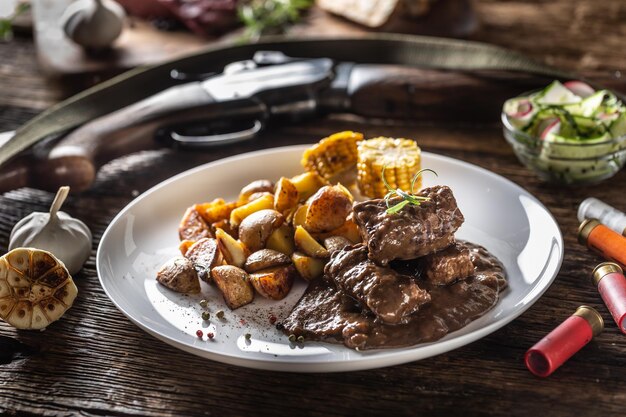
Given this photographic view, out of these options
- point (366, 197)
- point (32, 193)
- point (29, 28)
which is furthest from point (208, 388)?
point (29, 28)

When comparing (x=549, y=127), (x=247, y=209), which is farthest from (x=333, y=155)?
(x=549, y=127)

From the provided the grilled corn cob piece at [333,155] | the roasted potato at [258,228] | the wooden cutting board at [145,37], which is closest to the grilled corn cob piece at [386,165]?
the grilled corn cob piece at [333,155]

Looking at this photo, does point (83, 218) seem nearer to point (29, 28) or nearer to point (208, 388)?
point (208, 388)

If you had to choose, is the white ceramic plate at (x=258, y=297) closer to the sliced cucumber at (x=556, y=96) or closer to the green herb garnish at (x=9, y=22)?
the sliced cucumber at (x=556, y=96)

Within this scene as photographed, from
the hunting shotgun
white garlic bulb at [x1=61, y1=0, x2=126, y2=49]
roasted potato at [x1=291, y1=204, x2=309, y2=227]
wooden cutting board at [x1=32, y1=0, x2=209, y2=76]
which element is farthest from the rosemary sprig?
roasted potato at [x1=291, y1=204, x2=309, y2=227]

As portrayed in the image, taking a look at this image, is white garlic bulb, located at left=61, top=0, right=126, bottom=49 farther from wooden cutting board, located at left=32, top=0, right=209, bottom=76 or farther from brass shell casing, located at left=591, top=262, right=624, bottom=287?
brass shell casing, located at left=591, top=262, right=624, bottom=287
